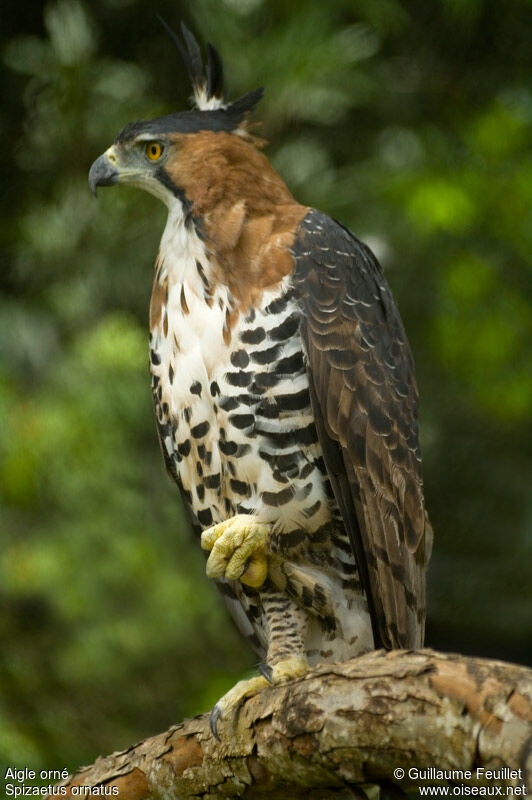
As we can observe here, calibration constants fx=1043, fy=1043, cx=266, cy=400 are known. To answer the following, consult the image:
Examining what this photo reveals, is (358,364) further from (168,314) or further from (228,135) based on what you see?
(228,135)

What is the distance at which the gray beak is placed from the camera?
143 inches

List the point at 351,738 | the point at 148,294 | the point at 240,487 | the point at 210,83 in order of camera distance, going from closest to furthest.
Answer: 1. the point at 351,738
2. the point at 240,487
3. the point at 210,83
4. the point at 148,294

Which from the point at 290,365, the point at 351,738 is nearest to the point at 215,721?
the point at 351,738

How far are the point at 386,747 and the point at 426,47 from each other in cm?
425

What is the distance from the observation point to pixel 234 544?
10.9 feet

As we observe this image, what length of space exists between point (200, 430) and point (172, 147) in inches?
38.7

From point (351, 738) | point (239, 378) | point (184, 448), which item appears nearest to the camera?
point (351, 738)

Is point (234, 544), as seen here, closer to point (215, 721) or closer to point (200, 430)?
point (200, 430)

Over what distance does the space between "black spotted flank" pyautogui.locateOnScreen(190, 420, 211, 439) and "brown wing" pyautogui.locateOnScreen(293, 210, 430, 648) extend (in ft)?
1.19

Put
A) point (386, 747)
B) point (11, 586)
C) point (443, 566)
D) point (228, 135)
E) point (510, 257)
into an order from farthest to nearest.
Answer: point (443, 566) → point (510, 257) → point (11, 586) → point (228, 135) → point (386, 747)

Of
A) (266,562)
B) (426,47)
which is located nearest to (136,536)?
(266,562)

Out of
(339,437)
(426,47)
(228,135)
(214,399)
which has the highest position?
(426,47)

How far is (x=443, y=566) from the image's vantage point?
5867mm

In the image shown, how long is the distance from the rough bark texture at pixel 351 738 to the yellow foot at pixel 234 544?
16.9 inches
